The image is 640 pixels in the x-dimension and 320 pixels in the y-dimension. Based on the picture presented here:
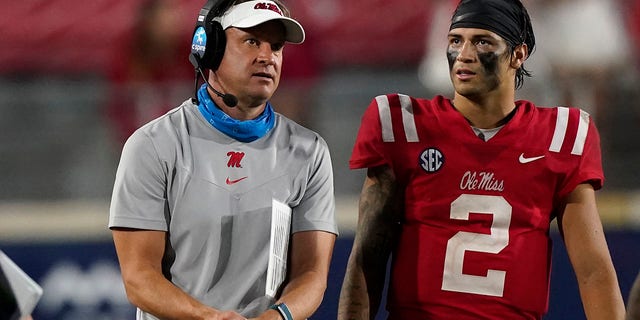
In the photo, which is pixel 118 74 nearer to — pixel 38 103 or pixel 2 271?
pixel 38 103

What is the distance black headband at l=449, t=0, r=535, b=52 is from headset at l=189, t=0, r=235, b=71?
608 mm

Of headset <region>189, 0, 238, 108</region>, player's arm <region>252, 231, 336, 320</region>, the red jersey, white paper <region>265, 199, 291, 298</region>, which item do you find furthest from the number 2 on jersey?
headset <region>189, 0, 238, 108</region>

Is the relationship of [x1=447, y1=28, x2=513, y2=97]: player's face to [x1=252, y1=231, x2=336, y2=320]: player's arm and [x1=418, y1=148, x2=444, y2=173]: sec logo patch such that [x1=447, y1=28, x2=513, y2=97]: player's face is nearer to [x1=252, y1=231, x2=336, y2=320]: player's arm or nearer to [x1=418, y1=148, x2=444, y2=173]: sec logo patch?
[x1=418, y1=148, x2=444, y2=173]: sec logo patch

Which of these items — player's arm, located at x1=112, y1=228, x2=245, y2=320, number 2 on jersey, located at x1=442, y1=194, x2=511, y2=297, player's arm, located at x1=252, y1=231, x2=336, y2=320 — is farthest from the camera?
number 2 on jersey, located at x1=442, y1=194, x2=511, y2=297

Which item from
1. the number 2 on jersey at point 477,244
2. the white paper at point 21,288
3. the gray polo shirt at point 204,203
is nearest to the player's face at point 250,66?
the gray polo shirt at point 204,203

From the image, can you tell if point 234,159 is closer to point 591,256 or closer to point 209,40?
point 209,40

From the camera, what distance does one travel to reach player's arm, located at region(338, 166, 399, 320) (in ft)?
9.66

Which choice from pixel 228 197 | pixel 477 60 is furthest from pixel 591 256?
pixel 228 197

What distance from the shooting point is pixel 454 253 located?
113 inches

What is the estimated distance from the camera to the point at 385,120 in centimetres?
296

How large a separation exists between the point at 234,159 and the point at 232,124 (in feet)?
0.28

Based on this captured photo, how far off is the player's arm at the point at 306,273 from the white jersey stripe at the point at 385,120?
0.30 m

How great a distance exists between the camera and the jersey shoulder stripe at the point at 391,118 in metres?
2.94

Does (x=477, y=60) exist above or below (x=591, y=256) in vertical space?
above
